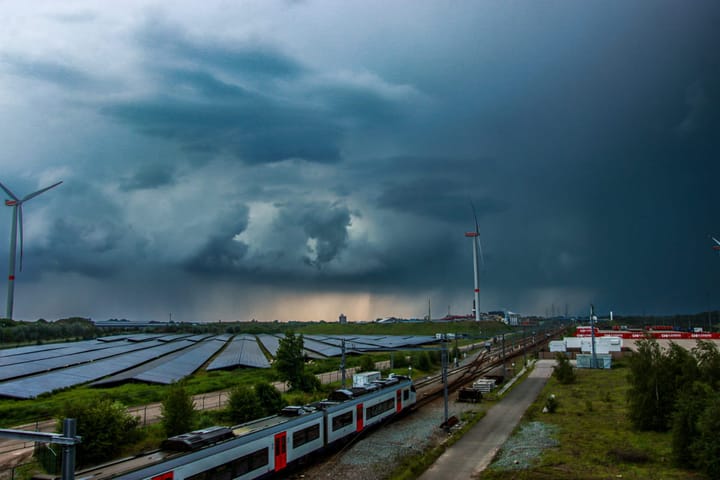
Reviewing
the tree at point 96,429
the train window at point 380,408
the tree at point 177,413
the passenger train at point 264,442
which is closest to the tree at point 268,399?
the tree at point 177,413

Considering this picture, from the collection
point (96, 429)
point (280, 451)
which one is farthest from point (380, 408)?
point (96, 429)

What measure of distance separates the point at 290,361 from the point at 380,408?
2068cm

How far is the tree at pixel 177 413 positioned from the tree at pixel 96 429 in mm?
2804

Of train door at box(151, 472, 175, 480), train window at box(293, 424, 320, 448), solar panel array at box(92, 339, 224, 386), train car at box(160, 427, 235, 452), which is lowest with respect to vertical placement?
solar panel array at box(92, 339, 224, 386)

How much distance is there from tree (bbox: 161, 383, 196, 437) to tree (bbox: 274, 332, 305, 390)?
21.6 metres

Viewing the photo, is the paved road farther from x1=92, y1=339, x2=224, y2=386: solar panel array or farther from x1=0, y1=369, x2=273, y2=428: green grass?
x1=92, y1=339, x2=224, y2=386: solar panel array

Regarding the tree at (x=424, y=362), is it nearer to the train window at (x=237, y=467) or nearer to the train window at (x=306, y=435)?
the train window at (x=306, y=435)

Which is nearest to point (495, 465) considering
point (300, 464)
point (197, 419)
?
point (300, 464)

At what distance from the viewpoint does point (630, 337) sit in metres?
118

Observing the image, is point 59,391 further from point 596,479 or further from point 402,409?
point 596,479

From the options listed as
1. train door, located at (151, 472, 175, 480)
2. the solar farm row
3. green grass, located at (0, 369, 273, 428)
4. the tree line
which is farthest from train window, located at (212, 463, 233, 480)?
the tree line

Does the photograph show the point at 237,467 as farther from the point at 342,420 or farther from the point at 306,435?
the point at 342,420

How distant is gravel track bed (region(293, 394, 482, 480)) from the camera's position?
93.8 feet

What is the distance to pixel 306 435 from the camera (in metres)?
28.8
